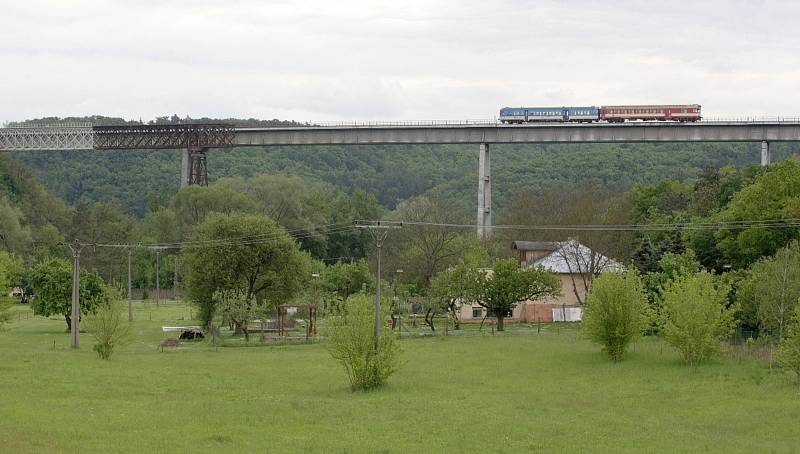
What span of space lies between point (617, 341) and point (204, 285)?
96.0ft

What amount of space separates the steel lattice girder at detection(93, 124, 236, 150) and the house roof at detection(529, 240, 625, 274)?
4393 cm

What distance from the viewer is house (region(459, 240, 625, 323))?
2980 inches

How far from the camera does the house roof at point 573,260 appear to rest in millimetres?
76250

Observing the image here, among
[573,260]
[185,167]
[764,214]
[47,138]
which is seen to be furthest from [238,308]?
[47,138]

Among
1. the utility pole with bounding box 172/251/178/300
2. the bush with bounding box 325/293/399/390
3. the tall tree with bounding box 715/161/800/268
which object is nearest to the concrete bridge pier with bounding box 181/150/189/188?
the utility pole with bounding box 172/251/178/300

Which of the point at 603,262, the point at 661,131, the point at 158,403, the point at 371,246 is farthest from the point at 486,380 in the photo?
the point at 371,246

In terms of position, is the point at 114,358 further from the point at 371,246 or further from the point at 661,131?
the point at 371,246

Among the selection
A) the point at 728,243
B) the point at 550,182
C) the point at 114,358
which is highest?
the point at 550,182

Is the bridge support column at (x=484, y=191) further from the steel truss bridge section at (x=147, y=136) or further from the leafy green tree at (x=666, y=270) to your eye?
the leafy green tree at (x=666, y=270)

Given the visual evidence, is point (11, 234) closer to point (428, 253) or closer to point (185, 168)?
point (185, 168)

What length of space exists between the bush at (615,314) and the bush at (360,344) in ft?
38.4

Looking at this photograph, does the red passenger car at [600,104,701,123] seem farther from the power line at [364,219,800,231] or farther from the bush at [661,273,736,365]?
the bush at [661,273,736,365]

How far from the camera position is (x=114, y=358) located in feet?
167

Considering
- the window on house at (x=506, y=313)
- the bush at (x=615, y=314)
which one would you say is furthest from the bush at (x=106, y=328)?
the window on house at (x=506, y=313)
